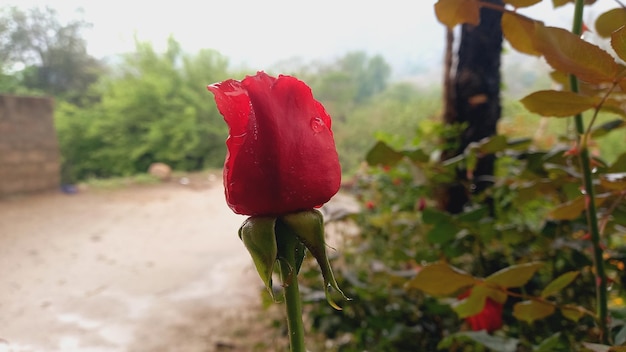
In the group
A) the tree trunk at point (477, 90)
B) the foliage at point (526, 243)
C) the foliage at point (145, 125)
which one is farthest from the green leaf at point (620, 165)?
the foliage at point (145, 125)

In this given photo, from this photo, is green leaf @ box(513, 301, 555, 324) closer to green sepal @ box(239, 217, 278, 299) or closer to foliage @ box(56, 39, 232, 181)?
green sepal @ box(239, 217, 278, 299)

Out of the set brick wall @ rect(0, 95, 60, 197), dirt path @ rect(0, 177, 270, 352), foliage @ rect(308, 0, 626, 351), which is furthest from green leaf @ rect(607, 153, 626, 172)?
brick wall @ rect(0, 95, 60, 197)

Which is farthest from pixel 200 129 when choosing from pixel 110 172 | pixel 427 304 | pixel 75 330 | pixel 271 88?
pixel 271 88

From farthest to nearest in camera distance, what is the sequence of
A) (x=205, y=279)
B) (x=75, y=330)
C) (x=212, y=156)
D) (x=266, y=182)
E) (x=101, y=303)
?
(x=212, y=156) → (x=205, y=279) → (x=101, y=303) → (x=75, y=330) → (x=266, y=182)

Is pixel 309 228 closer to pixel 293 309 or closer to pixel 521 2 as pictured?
pixel 293 309

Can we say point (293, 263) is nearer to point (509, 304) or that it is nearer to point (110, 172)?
point (509, 304)

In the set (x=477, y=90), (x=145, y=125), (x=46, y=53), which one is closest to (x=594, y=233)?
(x=477, y=90)

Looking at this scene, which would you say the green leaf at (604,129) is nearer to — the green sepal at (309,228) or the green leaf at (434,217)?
the green leaf at (434,217)
